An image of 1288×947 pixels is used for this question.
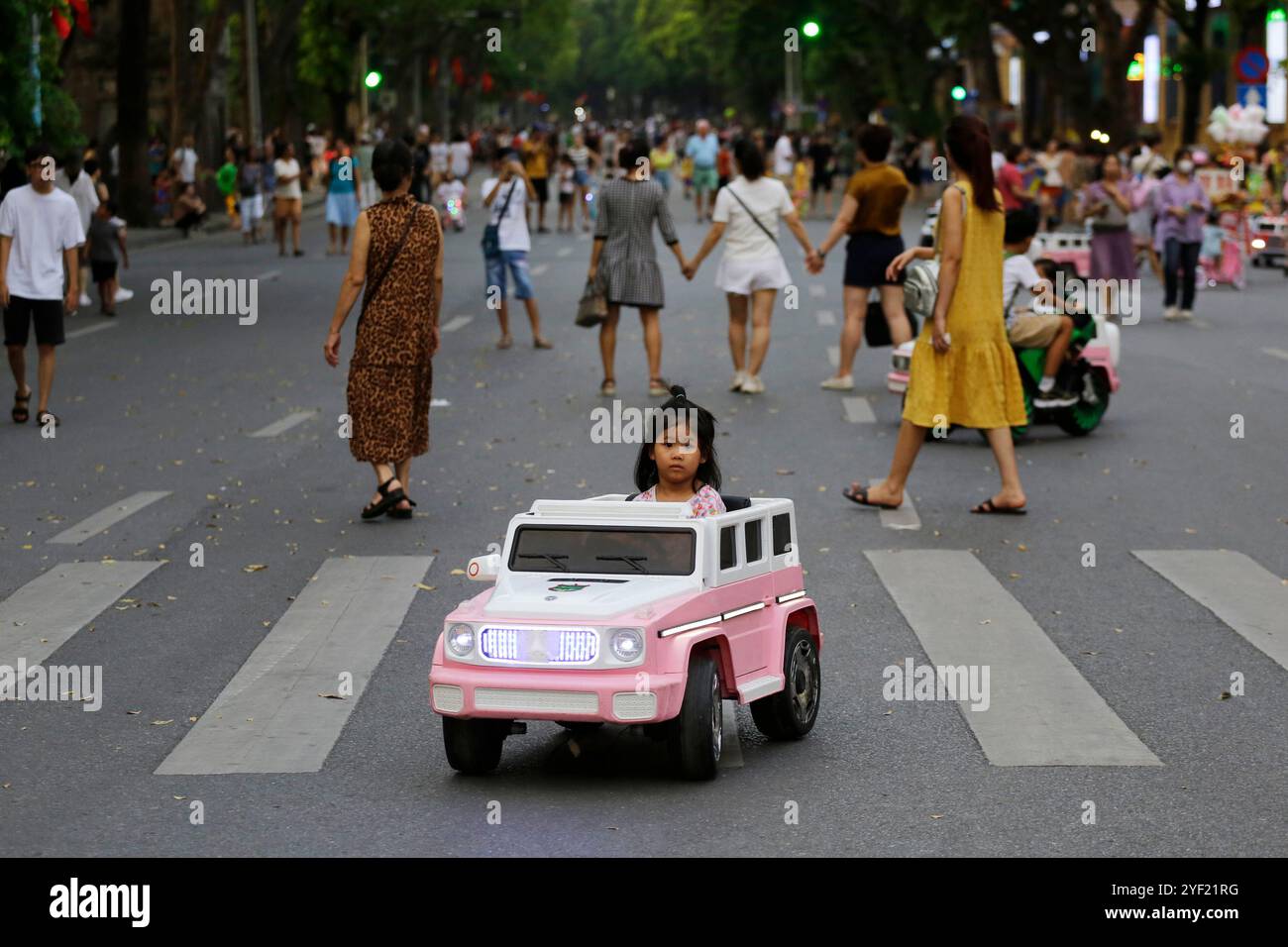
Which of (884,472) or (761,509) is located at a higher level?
(761,509)

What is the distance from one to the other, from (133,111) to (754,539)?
111 feet

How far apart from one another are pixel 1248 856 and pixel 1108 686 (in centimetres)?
212

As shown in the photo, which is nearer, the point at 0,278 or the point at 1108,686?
the point at 1108,686

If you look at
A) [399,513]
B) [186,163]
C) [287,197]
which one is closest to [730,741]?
[399,513]

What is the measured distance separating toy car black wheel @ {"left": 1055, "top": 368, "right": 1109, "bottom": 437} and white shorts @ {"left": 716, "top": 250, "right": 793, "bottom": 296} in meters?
2.42

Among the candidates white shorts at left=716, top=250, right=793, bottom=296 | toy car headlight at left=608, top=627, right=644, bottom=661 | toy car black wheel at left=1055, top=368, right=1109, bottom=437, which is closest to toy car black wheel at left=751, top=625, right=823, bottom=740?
toy car headlight at left=608, top=627, right=644, bottom=661

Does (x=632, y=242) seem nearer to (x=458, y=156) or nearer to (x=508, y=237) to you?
(x=508, y=237)

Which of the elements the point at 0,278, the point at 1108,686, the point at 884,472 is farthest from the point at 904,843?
the point at 0,278

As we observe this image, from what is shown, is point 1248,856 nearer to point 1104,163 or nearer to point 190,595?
point 190,595

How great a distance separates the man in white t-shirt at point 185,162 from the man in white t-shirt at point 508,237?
22466 mm

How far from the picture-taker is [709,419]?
714 cm

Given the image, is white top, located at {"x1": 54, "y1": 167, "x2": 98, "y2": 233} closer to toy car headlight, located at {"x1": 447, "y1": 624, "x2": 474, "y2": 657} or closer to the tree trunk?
the tree trunk

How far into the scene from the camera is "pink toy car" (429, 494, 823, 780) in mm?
6168

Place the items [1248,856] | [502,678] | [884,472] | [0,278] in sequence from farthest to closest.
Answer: [0,278] → [884,472] → [502,678] → [1248,856]
